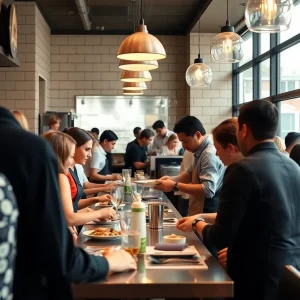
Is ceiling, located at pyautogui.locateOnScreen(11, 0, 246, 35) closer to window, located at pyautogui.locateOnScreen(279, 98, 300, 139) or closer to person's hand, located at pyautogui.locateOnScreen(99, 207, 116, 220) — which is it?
window, located at pyautogui.locateOnScreen(279, 98, 300, 139)

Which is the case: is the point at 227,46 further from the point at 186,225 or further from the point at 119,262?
the point at 119,262

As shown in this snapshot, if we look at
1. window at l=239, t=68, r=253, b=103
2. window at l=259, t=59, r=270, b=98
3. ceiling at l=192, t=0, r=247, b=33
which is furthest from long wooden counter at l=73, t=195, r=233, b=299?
window at l=239, t=68, r=253, b=103

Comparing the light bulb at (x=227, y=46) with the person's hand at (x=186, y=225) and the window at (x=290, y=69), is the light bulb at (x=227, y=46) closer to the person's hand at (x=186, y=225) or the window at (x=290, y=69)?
the window at (x=290, y=69)

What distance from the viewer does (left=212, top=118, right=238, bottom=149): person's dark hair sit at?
3.02 meters

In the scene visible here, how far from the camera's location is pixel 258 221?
229 centimetres

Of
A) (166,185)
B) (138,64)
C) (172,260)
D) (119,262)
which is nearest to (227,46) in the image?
→ (138,64)

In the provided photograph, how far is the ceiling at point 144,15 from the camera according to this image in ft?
28.1

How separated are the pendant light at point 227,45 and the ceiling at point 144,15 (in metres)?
2.77

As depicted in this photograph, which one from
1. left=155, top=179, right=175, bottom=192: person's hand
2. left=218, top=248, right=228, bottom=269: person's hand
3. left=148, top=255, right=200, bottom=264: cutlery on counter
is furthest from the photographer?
left=155, top=179, right=175, bottom=192: person's hand

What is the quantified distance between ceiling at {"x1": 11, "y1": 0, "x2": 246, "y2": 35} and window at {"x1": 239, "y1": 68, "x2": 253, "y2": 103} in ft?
3.15

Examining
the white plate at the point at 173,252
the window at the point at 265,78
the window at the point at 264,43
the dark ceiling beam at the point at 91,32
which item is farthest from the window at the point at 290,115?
the white plate at the point at 173,252

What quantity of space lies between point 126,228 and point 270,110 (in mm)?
828

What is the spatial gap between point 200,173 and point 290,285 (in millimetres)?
2502

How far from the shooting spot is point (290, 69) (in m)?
7.30
